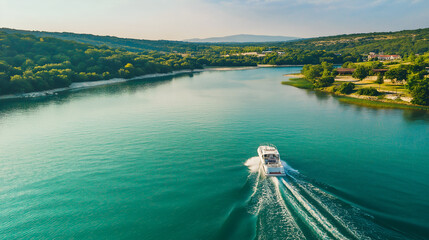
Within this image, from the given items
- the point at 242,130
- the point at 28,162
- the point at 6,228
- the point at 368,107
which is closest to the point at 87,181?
the point at 6,228

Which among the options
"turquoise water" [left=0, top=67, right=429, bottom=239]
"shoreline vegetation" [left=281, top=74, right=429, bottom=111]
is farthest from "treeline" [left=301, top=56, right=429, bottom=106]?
"turquoise water" [left=0, top=67, right=429, bottom=239]

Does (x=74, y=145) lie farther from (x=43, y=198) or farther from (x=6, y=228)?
(x=6, y=228)

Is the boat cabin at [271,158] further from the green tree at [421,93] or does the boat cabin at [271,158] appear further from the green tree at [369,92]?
the green tree at [369,92]

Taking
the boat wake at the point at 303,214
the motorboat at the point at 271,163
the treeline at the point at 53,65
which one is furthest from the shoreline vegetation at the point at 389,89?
the treeline at the point at 53,65

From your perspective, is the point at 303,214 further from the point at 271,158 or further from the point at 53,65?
the point at 53,65

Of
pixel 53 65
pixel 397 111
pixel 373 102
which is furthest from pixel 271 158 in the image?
pixel 53 65

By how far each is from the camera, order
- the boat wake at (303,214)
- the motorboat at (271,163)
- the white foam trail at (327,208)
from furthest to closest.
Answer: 1. the motorboat at (271,163)
2. the boat wake at (303,214)
3. the white foam trail at (327,208)
